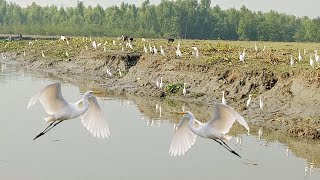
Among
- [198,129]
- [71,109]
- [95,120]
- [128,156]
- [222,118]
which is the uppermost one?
[71,109]

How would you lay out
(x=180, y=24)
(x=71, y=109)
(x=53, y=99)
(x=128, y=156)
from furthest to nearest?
(x=180, y=24), (x=128, y=156), (x=71, y=109), (x=53, y=99)

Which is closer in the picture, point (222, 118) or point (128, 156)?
point (222, 118)

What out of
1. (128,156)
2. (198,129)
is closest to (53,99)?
(198,129)

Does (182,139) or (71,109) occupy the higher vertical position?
(71,109)

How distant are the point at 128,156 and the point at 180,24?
98788mm

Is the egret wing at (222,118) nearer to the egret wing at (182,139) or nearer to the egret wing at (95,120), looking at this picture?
the egret wing at (182,139)

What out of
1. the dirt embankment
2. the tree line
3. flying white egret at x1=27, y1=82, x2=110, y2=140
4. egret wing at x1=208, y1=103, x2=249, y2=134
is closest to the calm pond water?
the dirt embankment

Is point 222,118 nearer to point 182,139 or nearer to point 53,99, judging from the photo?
point 182,139

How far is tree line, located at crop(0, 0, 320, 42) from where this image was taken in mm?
111562

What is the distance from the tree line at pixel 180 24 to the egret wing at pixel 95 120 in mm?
92732

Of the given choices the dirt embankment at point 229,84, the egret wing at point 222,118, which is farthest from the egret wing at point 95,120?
the dirt embankment at point 229,84

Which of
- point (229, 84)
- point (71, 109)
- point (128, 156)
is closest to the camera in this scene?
point (71, 109)

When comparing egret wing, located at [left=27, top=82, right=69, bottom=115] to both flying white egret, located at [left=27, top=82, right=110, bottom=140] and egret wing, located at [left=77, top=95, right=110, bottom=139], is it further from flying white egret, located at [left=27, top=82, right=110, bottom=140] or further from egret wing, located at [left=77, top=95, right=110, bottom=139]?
egret wing, located at [left=77, top=95, right=110, bottom=139]

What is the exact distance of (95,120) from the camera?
1377 centimetres
